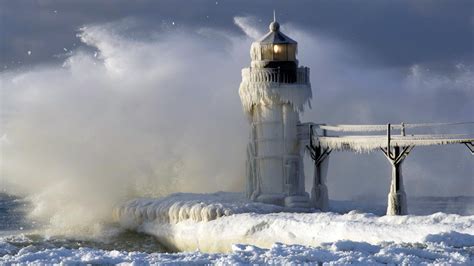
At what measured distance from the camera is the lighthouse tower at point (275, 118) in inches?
1378

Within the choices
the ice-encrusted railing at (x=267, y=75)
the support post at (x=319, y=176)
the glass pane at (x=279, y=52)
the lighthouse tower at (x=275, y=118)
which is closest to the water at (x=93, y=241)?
the lighthouse tower at (x=275, y=118)

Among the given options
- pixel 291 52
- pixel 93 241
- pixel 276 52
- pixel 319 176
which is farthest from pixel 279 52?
pixel 93 241

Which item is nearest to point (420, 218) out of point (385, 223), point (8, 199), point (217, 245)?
point (385, 223)

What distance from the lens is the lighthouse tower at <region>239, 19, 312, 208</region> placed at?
115ft

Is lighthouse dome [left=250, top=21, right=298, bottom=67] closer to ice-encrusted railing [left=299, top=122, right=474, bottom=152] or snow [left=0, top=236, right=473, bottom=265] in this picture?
ice-encrusted railing [left=299, top=122, right=474, bottom=152]

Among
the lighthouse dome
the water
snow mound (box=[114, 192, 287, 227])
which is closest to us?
snow mound (box=[114, 192, 287, 227])

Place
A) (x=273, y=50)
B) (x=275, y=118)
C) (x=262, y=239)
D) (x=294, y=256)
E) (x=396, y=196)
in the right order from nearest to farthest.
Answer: (x=294, y=256)
(x=262, y=239)
(x=396, y=196)
(x=275, y=118)
(x=273, y=50)

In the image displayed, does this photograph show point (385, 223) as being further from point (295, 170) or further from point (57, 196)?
point (57, 196)

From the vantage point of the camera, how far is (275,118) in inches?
1390

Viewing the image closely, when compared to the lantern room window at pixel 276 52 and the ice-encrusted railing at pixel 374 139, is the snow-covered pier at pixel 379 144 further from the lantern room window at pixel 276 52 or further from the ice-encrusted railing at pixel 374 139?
the lantern room window at pixel 276 52

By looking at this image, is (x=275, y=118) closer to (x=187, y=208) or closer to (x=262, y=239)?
(x=187, y=208)

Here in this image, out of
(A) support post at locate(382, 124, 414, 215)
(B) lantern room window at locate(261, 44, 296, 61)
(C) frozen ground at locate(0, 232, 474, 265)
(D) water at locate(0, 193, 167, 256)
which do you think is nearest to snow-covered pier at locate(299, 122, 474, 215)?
(A) support post at locate(382, 124, 414, 215)

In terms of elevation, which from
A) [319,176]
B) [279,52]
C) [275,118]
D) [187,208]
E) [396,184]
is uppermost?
[279,52]

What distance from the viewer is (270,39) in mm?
35562
